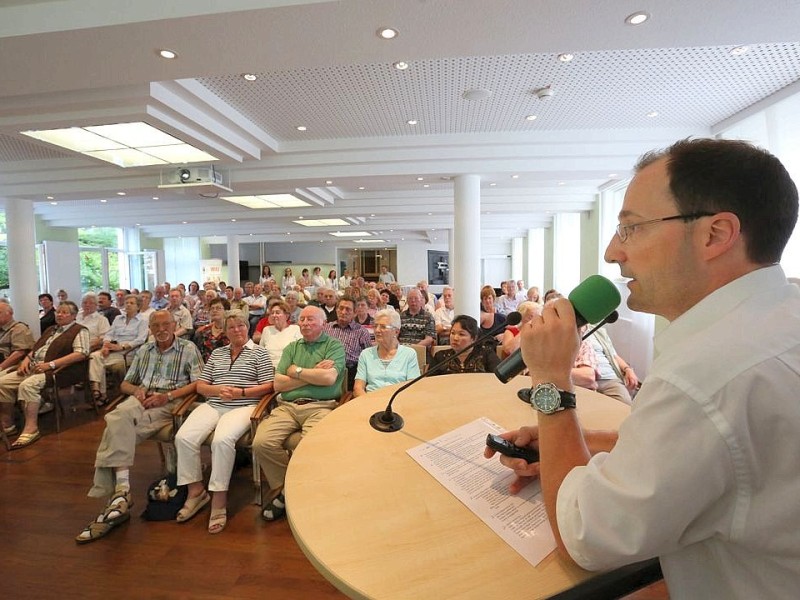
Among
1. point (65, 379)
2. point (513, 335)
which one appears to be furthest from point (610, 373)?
point (65, 379)

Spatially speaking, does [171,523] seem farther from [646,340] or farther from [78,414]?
[646,340]

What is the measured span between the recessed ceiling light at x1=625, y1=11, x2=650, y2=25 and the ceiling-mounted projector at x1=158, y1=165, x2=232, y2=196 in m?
4.97

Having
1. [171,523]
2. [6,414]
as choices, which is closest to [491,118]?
[171,523]

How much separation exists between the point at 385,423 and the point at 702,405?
0.90 meters

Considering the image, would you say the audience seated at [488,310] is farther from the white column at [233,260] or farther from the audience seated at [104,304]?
the white column at [233,260]

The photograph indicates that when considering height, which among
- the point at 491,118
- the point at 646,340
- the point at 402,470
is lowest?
the point at 646,340

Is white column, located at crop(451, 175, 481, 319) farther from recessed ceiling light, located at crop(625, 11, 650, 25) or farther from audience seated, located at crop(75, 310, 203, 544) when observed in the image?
audience seated, located at crop(75, 310, 203, 544)

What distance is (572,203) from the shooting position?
8758 mm

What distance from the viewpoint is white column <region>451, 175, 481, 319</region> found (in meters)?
Answer: 5.71

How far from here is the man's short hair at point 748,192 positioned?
69 cm

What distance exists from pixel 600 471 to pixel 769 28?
3180 mm

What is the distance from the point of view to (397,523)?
2.75 ft

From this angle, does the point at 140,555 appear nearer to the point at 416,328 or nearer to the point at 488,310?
the point at 416,328

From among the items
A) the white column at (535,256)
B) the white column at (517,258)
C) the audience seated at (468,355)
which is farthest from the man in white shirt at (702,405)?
the white column at (517,258)
